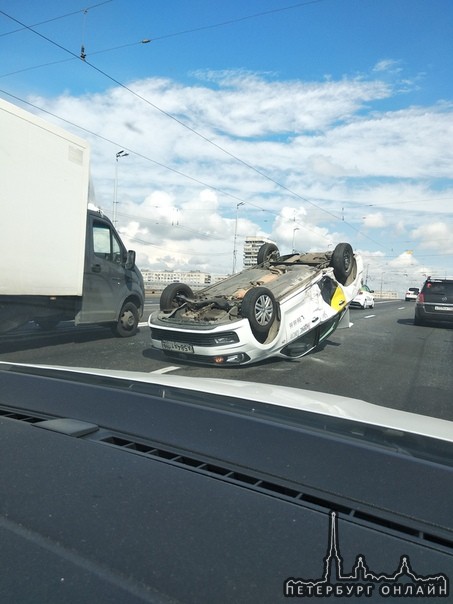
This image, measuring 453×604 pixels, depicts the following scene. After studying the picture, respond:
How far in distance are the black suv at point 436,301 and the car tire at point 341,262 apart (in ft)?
31.4

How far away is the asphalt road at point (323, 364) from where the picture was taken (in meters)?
6.61

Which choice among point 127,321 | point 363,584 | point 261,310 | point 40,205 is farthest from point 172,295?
point 363,584

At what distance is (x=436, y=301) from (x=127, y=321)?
1143 centimetres

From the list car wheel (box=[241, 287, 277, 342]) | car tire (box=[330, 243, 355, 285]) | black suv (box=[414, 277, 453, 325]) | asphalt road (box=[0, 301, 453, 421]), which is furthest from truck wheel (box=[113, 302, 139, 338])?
black suv (box=[414, 277, 453, 325])

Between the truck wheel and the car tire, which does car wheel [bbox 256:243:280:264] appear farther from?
the truck wheel

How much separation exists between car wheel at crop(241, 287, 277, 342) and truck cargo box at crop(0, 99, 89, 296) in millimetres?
3467

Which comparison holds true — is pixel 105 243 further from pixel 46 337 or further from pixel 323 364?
pixel 323 364

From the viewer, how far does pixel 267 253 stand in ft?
33.4

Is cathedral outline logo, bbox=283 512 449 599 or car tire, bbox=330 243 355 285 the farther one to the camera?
car tire, bbox=330 243 355 285

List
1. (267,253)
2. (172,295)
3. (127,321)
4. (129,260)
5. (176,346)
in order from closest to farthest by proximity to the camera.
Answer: (176,346) < (172,295) < (267,253) < (129,260) < (127,321)

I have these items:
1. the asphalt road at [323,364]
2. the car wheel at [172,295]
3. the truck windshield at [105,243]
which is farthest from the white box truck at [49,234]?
the car wheel at [172,295]

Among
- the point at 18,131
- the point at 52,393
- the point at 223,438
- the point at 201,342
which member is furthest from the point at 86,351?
the point at 223,438

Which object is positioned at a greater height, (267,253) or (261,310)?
(267,253)

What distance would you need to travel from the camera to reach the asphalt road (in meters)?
6.61
